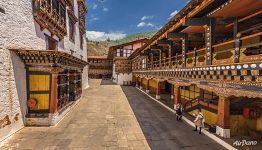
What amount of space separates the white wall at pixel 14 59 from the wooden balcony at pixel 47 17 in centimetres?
44

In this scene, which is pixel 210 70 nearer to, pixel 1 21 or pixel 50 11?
pixel 1 21

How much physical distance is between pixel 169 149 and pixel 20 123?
28.1 feet

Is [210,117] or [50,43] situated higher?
[50,43]

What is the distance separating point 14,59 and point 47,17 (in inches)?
204

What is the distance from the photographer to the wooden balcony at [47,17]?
13056 mm

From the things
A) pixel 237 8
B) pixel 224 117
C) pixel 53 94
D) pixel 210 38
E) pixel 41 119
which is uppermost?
pixel 237 8

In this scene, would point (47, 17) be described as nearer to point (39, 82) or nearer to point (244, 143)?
point (39, 82)

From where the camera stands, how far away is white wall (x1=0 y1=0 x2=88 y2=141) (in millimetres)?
9688

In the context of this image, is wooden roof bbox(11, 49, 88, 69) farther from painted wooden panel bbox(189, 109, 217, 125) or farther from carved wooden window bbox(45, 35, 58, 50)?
painted wooden panel bbox(189, 109, 217, 125)

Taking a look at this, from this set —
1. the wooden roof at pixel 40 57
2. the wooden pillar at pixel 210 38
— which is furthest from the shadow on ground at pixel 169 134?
the wooden roof at pixel 40 57

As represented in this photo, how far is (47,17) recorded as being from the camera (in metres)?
14.6

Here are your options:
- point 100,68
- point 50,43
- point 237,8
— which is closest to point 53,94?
point 50,43

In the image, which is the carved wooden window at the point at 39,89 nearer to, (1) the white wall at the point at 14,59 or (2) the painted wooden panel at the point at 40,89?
(2) the painted wooden panel at the point at 40,89

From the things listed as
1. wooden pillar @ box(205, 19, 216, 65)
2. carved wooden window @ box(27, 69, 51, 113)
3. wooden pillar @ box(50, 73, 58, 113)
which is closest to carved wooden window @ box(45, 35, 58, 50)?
carved wooden window @ box(27, 69, 51, 113)
